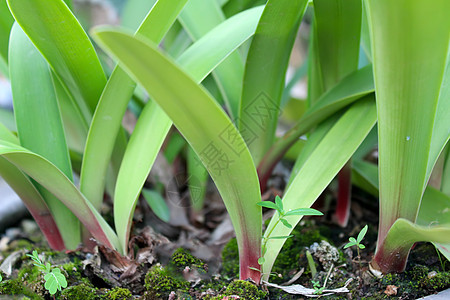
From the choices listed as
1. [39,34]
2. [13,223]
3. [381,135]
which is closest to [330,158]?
[381,135]

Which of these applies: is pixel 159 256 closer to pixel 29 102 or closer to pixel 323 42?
pixel 29 102

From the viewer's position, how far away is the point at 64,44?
73cm

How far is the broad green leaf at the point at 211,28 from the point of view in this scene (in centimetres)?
93

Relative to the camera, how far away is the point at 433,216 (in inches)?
30.2

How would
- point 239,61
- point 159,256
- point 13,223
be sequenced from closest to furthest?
point 159,256
point 239,61
point 13,223

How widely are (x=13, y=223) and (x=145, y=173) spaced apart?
63cm

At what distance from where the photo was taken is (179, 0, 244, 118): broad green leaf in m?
0.93

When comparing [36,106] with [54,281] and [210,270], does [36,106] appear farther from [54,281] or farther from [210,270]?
[210,270]

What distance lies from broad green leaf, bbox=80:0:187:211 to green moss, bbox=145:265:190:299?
114 millimetres

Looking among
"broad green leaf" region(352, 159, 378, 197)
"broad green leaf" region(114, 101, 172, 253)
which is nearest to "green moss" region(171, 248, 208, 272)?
"broad green leaf" region(114, 101, 172, 253)

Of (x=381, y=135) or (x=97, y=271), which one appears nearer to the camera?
(x=381, y=135)

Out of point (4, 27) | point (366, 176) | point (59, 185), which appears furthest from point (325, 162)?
point (4, 27)

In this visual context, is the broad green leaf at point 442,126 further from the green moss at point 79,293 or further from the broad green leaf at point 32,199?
the broad green leaf at point 32,199

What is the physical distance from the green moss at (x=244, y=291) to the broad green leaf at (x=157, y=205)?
33cm
